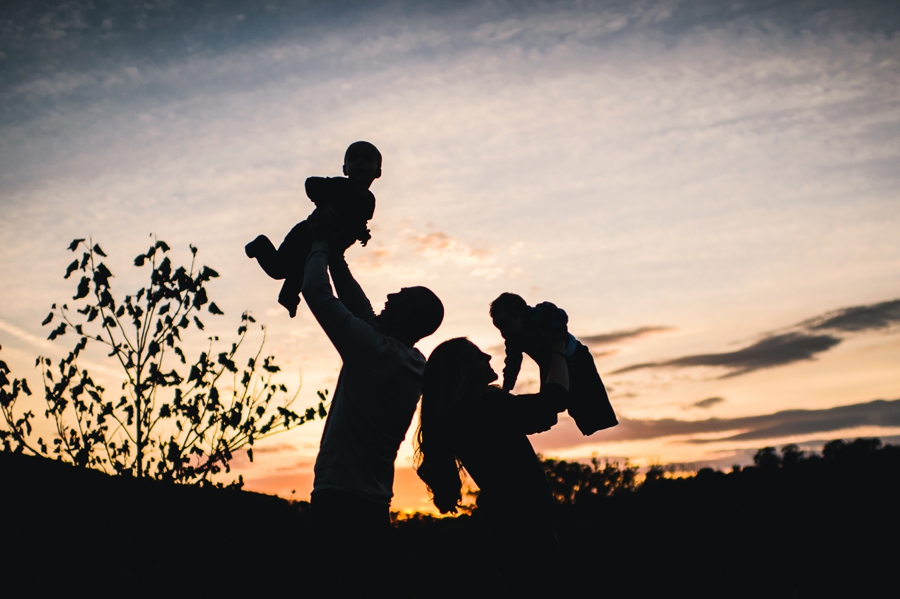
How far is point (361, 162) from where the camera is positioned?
340 centimetres

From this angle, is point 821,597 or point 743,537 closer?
point 821,597

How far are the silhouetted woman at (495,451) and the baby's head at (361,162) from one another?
1.16 meters

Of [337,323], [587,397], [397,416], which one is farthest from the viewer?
[587,397]

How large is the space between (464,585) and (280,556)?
177 centimetres

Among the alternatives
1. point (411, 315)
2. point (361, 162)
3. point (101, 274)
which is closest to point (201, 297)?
point (101, 274)

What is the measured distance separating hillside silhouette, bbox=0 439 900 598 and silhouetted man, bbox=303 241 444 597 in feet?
9.17

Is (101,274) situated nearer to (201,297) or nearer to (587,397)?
(201,297)

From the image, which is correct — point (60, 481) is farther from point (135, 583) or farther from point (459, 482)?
point (459, 482)

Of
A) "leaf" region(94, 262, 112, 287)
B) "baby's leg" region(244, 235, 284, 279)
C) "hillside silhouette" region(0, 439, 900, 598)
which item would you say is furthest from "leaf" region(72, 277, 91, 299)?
"baby's leg" region(244, 235, 284, 279)

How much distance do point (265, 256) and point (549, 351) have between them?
1495 mm

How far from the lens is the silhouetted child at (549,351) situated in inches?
113

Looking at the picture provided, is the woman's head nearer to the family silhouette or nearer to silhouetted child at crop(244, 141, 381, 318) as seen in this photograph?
the family silhouette

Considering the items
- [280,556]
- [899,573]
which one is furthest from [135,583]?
[899,573]

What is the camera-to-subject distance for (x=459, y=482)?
283 cm
